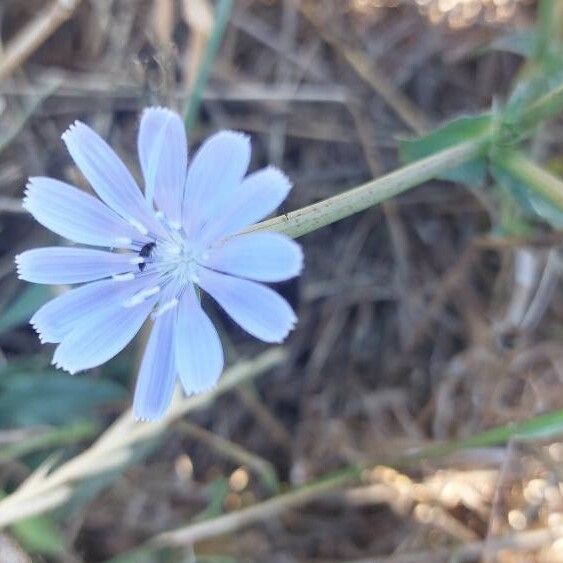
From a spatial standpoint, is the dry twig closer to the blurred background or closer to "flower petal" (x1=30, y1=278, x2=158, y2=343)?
the blurred background

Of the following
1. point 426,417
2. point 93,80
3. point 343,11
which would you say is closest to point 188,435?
point 426,417

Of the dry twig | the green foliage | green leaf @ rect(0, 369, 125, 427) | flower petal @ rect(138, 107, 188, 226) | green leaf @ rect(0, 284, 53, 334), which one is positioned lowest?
the green foliage

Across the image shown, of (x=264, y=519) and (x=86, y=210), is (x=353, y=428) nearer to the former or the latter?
(x=264, y=519)

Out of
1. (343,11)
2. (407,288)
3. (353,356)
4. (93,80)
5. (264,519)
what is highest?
(343,11)

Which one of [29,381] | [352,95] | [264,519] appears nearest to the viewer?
[29,381]

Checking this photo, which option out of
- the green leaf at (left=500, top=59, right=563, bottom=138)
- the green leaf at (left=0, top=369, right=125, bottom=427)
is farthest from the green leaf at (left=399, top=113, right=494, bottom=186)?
the green leaf at (left=0, top=369, right=125, bottom=427)

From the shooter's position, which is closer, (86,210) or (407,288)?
(86,210)

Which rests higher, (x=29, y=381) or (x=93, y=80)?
(x=93, y=80)

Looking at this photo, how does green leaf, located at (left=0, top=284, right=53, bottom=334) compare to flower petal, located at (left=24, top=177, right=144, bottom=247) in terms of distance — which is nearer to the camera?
flower petal, located at (left=24, top=177, right=144, bottom=247)
